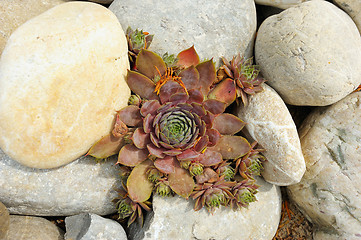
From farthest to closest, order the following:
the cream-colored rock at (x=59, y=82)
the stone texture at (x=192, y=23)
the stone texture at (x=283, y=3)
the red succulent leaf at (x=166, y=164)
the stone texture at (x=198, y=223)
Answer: the stone texture at (x=283, y=3), the stone texture at (x=192, y=23), the stone texture at (x=198, y=223), the red succulent leaf at (x=166, y=164), the cream-colored rock at (x=59, y=82)

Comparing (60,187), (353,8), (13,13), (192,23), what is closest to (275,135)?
(192,23)

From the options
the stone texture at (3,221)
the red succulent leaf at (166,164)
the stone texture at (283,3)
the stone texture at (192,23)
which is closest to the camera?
the stone texture at (3,221)

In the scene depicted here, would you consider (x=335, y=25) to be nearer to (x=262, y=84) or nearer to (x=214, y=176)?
(x=262, y=84)

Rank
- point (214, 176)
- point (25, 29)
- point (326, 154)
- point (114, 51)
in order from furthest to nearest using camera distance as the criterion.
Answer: point (326, 154)
point (214, 176)
point (114, 51)
point (25, 29)

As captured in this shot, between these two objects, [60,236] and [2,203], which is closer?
[2,203]

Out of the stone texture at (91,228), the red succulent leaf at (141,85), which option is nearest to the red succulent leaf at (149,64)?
the red succulent leaf at (141,85)

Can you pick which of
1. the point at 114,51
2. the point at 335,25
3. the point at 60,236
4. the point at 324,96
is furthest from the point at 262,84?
the point at 60,236

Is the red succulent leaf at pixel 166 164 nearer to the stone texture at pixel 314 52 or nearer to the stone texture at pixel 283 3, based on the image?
the stone texture at pixel 314 52

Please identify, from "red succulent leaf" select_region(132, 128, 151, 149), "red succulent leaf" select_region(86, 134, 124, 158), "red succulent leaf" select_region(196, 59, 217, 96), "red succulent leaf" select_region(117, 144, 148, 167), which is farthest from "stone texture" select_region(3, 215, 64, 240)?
"red succulent leaf" select_region(196, 59, 217, 96)
